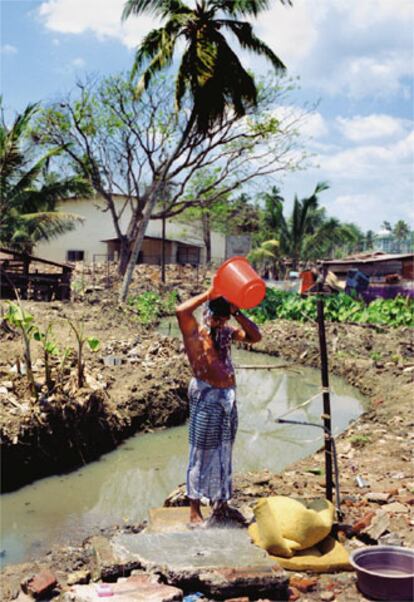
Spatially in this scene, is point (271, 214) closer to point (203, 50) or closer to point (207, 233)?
point (207, 233)

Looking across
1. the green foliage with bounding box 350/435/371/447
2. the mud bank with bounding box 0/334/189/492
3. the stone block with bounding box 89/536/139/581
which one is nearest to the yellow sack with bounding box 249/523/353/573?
the stone block with bounding box 89/536/139/581

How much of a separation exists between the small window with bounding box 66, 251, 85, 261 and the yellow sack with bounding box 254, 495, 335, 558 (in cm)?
3296

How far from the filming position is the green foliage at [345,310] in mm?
17578

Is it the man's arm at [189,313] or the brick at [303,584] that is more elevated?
the man's arm at [189,313]

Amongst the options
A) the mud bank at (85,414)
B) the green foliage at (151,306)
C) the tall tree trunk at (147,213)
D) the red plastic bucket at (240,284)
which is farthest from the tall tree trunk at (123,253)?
the red plastic bucket at (240,284)

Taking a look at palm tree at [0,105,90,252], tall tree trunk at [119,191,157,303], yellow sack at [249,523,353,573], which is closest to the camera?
yellow sack at [249,523,353,573]

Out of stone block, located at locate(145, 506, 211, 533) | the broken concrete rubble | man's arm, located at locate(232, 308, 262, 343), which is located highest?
man's arm, located at locate(232, 308, 262, 343)

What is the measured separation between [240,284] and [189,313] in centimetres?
53

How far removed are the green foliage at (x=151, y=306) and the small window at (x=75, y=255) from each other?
11.7m

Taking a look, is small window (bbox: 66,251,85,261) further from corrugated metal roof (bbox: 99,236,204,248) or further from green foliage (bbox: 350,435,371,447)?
green foliage (bbox: 350,435,371,447)

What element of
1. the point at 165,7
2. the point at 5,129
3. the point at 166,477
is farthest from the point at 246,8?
the point at 166,477

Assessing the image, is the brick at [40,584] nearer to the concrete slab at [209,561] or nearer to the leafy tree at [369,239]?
the concrete slab at [209,561]

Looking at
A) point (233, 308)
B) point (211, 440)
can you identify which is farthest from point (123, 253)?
point (211, 440)

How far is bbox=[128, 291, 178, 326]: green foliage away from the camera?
19.4 m
